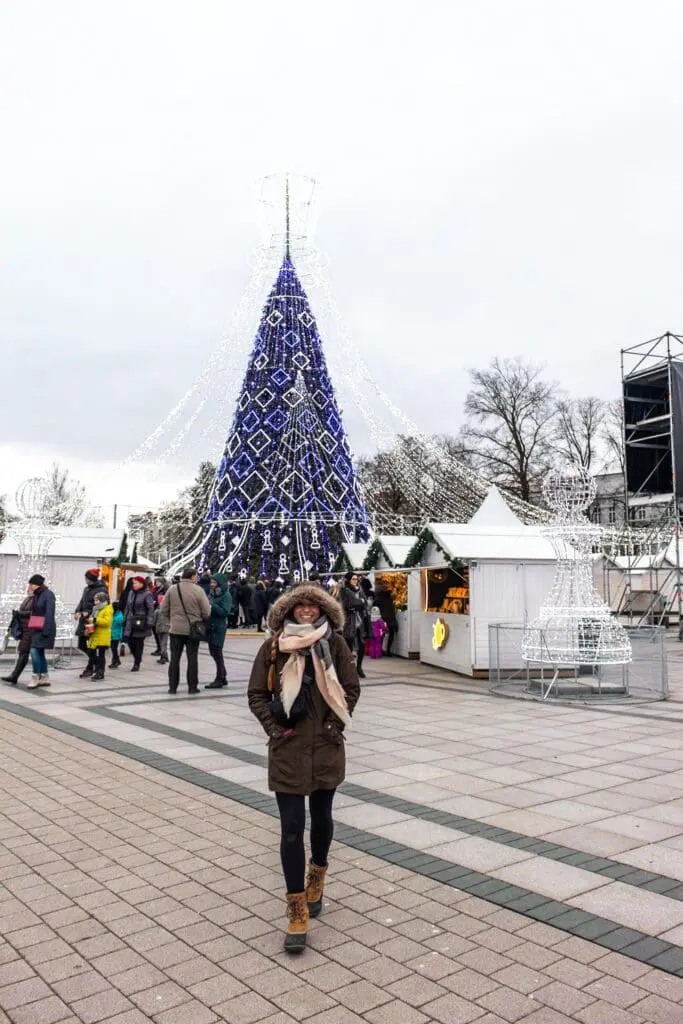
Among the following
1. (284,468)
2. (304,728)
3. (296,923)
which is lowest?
(296,923)

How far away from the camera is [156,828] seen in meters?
5.33

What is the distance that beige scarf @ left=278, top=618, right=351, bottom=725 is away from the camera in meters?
3.69

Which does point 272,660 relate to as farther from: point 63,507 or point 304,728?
point 63,507

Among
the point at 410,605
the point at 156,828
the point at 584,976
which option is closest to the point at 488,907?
the point at 584,976

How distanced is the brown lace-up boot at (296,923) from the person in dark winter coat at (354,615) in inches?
341

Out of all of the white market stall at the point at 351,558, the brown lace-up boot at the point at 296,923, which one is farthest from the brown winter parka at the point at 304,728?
the white market stall at the point at 351,558

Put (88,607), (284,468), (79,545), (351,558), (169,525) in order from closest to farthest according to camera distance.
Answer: (88,607)
(79,545)
(351,558)
(284,468)
(169,525)

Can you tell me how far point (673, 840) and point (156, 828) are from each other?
3.12 meters

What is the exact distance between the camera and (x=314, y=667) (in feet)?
12.4

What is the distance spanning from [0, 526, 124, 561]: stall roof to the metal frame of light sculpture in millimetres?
9553

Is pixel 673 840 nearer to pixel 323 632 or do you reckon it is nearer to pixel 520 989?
pixel 520 989

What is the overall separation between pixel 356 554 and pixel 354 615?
616 cm

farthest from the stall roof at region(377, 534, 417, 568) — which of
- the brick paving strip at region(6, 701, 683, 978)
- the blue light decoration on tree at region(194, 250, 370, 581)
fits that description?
the brick paving strip at region(6, 701, 683, 978)

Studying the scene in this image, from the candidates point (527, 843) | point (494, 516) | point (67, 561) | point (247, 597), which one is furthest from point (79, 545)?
point (527, 843)
